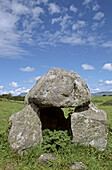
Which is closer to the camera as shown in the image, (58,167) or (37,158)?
(58,167)

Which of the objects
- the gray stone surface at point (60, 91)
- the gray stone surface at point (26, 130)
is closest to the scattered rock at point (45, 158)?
the gray stone surface at point (26, 130)

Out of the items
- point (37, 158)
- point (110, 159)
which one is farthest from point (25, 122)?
point (110, 159)

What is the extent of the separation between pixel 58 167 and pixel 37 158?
2.86ft

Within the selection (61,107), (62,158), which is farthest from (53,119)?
(62,158)

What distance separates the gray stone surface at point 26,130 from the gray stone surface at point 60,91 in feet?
1.69

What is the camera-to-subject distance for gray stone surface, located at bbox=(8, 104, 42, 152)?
625 cm

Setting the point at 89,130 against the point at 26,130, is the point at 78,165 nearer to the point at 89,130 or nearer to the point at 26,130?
the point at 89,130

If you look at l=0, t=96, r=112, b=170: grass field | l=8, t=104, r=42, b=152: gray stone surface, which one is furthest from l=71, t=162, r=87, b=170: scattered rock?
l=8, t=104, r=42, b=152: gray stone surface

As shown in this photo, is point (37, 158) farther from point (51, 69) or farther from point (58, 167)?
point (51, 69)

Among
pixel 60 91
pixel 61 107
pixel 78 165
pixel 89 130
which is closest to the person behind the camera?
pixel 78 165

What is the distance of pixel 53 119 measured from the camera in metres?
8.70

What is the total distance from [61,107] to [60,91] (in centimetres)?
66

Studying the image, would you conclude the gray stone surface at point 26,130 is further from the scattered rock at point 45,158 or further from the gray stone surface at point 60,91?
the scattered rock at point 45,158

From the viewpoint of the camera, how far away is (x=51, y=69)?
23.7 feet
